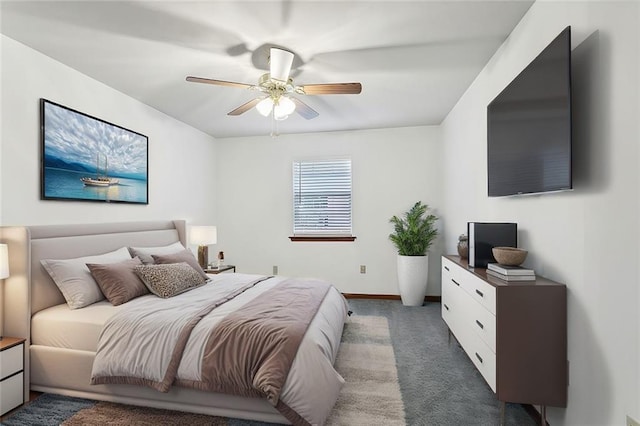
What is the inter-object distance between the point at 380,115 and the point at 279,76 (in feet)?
6.90

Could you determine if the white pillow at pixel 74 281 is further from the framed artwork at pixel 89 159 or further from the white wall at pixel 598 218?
the white wall at pixel 598 218

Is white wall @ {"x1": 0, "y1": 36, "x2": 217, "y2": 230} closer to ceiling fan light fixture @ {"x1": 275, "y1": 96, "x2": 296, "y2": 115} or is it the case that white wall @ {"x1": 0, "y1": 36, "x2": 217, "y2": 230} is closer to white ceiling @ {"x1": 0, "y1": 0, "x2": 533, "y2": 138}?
white ceiling @ {"x1": 0, "y1": 0, "x2": 533, "y2": 138}

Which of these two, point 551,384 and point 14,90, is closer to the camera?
point 551,384

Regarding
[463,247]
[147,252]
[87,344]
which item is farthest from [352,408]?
[147,252]

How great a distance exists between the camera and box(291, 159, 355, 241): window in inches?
201

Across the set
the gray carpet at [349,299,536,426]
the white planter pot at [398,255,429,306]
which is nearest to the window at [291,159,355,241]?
the white planter pot at [398,255,429,306]

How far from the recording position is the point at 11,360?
215 centimetres

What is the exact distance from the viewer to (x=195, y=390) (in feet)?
6.69

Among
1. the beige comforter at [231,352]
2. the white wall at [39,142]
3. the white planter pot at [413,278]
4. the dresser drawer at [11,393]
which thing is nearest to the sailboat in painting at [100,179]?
the white wall at [39,142]

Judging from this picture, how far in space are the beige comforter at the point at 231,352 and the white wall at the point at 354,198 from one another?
2.63 metres

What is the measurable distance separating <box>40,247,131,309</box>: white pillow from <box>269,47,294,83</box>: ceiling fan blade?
2158 millimetres

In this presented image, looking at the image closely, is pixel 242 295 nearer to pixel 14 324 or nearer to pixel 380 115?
pixel 14 324

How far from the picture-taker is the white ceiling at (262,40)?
6.78 feet

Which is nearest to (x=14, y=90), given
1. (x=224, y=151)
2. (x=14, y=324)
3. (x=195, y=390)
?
(x=14, y=324)
